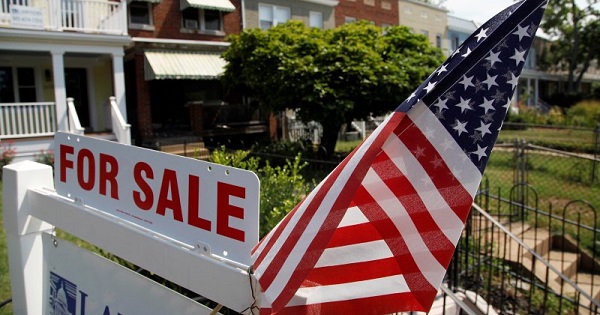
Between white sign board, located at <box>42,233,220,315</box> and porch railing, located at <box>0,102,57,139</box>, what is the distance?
11927 mm

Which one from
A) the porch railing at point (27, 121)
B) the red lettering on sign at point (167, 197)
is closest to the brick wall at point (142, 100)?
the porch railing at point (27, 121)

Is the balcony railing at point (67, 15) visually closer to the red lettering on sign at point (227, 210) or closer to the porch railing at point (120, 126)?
the porch railing at point (120, 126)

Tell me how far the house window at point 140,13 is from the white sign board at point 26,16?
3.59m

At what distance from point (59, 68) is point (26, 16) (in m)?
1.59

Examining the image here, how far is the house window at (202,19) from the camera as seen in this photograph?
57.1 feet

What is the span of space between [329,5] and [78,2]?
12.4 metres

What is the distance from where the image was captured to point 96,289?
6.66 feet

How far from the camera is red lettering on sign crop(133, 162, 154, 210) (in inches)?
69.8

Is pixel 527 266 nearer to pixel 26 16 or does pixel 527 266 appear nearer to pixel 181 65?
pixel 181 65

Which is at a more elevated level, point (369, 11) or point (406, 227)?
point (369, 11)

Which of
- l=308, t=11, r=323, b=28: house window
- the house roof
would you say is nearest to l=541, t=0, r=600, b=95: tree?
the house roof

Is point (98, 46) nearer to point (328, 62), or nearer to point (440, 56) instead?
point (328, 62)

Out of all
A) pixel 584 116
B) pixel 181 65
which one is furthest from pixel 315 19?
pixel 584 116

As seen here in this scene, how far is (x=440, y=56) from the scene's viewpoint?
13.8 m
